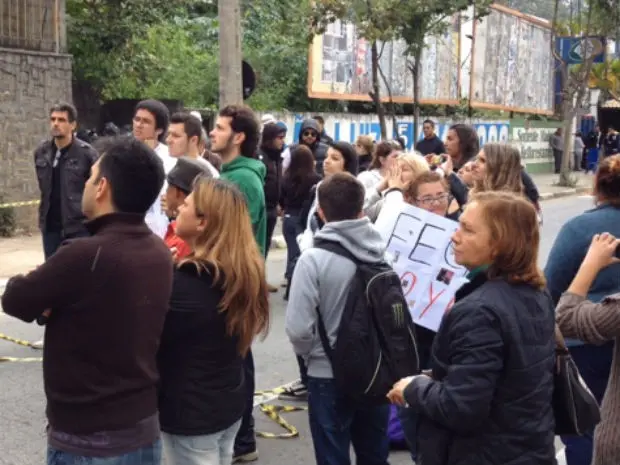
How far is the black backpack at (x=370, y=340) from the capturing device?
4.39 m

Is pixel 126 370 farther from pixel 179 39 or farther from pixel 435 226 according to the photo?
pixel 179 39

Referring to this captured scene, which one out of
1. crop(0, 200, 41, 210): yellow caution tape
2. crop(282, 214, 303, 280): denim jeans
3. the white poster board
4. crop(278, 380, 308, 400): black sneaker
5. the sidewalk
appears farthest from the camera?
crop(0, 200, 41, 210): yellow caution tape

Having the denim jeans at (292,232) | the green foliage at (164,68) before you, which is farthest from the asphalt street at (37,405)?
the green foliage at (164,68)

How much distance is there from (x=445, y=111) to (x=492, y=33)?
3504 mm

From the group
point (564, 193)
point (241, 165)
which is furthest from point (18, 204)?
point (564, 193)

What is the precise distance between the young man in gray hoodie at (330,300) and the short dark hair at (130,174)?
1.35 metres

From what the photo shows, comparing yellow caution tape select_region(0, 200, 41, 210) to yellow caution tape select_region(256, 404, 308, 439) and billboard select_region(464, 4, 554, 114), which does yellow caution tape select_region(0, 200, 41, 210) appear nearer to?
yellow caution tape select_region(256, 404, 308, 439)

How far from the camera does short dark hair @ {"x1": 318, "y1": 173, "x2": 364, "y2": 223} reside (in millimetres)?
4586

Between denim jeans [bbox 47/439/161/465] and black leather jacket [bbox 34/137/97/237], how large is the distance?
4.40 meters

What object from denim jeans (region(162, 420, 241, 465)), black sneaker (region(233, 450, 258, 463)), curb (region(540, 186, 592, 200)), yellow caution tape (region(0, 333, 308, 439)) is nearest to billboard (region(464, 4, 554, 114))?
curb (region(540, 186, 592, 200))

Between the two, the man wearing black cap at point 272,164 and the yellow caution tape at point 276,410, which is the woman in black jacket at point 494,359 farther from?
the man wearing black cap at point 272,164

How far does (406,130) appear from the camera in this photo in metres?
26.6

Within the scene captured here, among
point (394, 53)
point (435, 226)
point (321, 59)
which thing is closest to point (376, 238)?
point (435, 226)

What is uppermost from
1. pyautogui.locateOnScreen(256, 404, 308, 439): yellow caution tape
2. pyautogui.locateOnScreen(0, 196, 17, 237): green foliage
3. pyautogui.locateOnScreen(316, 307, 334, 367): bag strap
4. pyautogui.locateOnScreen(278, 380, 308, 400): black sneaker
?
pyautogui.locateOnScreen(316, 307, 334, 367): bag strap
